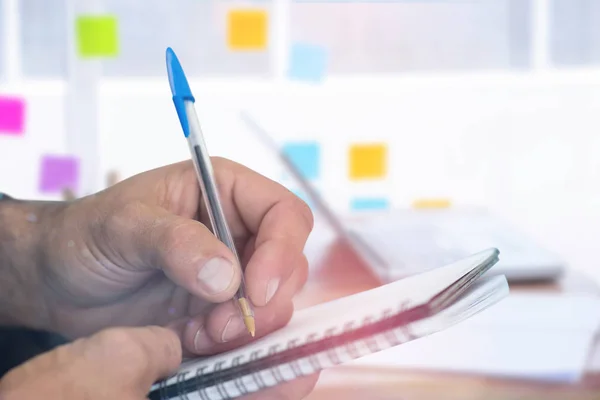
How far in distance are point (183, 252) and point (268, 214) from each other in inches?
2.9

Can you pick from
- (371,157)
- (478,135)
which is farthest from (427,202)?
(478,135)

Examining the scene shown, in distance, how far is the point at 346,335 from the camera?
0.68ft

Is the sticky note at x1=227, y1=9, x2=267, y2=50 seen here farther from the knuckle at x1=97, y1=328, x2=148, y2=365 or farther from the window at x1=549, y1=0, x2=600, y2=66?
the window at x1=549, y1=0, x2=600, y2=66

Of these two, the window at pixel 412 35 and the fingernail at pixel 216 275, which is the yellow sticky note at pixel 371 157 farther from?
the fingernail at pixel 216 275

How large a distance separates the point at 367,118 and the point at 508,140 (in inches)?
10.6

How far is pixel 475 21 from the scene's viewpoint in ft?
3.61

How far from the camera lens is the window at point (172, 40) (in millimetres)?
449

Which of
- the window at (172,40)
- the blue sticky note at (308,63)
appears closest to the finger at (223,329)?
the window at (172,40)

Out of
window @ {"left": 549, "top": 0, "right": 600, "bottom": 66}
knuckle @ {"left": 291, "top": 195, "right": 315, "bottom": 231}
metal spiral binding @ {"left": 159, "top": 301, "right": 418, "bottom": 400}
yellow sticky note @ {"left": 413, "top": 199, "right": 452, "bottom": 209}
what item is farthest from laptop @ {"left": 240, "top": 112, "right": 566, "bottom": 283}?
window @ {"left": 549, "top": 0, "right": 600, "bottom": 66}

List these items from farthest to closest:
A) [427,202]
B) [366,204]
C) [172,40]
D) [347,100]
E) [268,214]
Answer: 1. [347,100]
2. [427,202]
3. [366,204]
4. [172,40]
5. [268,214]

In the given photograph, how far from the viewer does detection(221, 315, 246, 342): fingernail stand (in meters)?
0.26

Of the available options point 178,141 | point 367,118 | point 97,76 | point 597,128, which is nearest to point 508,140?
point 597,128

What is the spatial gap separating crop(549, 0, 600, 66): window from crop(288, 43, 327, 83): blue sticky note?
0.41 metres

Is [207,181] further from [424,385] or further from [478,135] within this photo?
[478,135]
